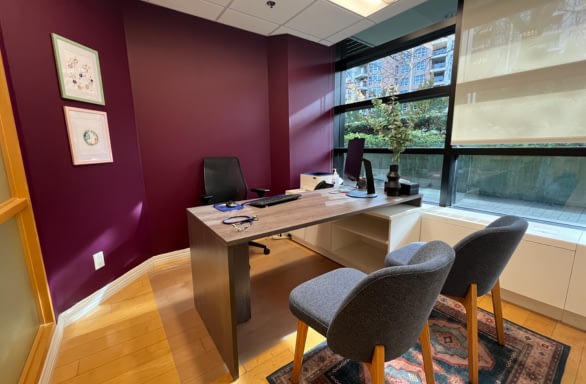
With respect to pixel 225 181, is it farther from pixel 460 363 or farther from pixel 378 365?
pixel 460 363

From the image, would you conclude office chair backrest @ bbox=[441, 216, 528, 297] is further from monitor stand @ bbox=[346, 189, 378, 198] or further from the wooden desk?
monitor stand @ bbox=[346, 189, 378, 198]

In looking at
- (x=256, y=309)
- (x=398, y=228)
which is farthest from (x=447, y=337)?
(x=256, y=309)

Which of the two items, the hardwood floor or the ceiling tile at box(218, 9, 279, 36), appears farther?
the ceiling tile at box(218, 9, 279, 36)

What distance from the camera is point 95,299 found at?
76.3 inches

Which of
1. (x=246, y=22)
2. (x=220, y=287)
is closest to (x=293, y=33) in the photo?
(x=246, y=22)

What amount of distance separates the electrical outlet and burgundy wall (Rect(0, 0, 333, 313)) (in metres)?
0.05

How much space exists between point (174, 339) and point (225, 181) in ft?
5.38

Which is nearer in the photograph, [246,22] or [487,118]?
Answer: [487,118]

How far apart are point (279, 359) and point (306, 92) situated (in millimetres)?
2865

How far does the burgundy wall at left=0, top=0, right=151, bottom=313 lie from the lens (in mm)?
1493

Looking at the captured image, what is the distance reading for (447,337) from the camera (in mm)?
1561

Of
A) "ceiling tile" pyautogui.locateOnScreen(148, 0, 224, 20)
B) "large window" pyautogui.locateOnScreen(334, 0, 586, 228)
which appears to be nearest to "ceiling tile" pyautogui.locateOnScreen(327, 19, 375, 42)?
"large window" pyautogui.locateOnScreen(334, 0, 586, 228)

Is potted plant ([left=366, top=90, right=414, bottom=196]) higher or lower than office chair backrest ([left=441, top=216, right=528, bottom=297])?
higher

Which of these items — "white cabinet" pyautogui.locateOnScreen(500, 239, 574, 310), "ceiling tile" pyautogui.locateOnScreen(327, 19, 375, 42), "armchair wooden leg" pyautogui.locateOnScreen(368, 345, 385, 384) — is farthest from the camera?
"ceiling tile" pyautogui.locateOnScreen(327, 19, 375, 42)
